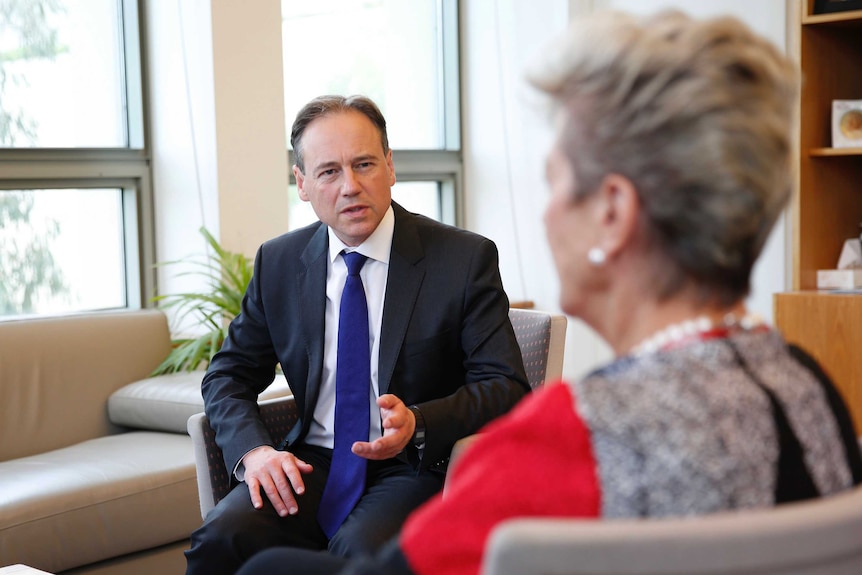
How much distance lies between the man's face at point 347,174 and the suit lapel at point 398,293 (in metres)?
0.08

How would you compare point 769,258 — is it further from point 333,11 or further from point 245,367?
point 245,367

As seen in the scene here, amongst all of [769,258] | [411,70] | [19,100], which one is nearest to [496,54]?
[411,70]

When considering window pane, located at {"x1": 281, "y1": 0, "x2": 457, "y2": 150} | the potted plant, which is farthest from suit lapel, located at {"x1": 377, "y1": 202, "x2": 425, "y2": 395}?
window pane, located at {"x1": 281, "y1": 0, "x2": 457, "y2": 150}

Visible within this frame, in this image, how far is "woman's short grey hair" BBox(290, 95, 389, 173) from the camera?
2.34 meters

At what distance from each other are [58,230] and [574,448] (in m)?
3.57

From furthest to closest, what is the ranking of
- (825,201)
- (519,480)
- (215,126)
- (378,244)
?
(215,126)
(825,201)
(378,244)
(519,480)

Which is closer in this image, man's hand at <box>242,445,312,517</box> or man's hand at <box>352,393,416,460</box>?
man's hand at <box>352,393,416,460</box>

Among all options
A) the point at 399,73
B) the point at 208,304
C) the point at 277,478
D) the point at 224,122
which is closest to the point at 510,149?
the point at 399,73

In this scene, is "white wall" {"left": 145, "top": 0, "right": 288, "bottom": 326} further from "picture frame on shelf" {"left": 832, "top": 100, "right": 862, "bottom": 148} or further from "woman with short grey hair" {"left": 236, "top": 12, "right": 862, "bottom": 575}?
"woman with short grey hair" {"left": 236, "top": 12, "right": 862, "bottom": 575}

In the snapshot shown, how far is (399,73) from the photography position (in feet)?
17.2

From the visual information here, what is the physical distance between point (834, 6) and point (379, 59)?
2.33 meters

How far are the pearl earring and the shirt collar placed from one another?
51.4 inches

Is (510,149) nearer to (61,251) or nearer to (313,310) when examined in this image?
(61,251)

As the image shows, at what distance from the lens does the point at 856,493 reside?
0.88m
